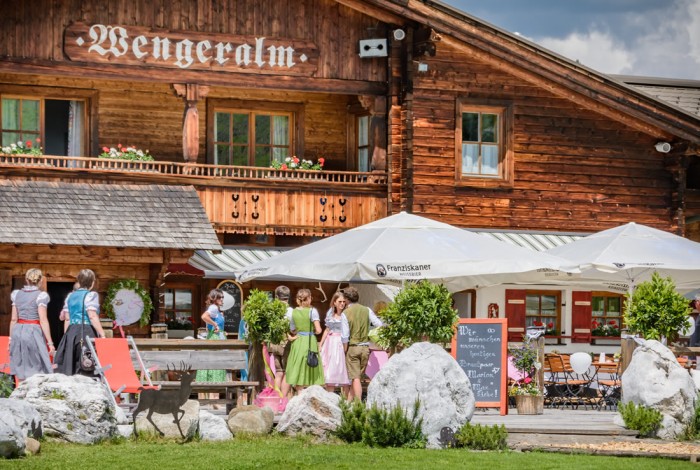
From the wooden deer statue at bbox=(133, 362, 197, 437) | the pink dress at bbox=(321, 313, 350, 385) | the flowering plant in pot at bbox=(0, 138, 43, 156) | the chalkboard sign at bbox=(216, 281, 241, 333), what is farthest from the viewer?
the chalkboard sign at bbox=(216, 281, 241, 333)

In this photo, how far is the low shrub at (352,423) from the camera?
15.4m

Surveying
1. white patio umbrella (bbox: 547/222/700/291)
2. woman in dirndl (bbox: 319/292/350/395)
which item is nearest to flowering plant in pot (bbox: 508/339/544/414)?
white patio umbrella (bbox: 547/222/700/291)

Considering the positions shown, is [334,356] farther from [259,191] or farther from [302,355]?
[259,191]

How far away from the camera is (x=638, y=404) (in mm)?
17562

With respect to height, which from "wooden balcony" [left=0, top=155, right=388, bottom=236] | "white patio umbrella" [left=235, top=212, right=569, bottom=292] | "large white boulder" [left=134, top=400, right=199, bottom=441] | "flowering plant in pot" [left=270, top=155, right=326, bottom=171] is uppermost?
"flowering plant in pot" [left=270, top=155, right=326, bottom=171]

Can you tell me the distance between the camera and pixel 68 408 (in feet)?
48.7

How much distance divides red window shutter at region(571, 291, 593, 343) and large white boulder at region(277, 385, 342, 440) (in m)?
15.0

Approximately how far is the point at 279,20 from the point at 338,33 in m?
1.16

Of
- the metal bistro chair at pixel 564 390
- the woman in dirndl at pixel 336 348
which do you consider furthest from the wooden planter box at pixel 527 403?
the woman in dirndl at pixel 336 348

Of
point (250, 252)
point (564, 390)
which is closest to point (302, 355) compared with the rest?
point (564, 390)

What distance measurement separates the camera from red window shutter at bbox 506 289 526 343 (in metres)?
29.4

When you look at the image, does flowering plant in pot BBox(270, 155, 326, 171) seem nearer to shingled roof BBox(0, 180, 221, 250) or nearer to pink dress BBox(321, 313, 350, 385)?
shingled roof BBox(0, 180, 221, 250)

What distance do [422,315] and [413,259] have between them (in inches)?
114

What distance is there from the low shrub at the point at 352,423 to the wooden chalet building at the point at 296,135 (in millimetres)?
10258
